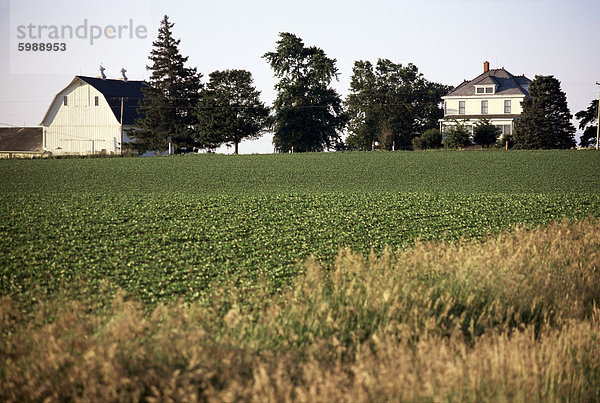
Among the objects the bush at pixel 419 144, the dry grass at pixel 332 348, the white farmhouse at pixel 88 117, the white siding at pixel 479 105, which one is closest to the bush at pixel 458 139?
the bush at pixel 419 144

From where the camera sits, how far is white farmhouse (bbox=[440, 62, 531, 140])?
6631 cm

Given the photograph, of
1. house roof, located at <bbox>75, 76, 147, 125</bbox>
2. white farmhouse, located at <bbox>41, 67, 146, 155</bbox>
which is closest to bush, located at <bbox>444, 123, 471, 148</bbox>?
white farmhouse, located at <bbox>41, 67, 146, 155</bbox>

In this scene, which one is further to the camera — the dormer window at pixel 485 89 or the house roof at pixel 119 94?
the dormer window at pixel 485 89

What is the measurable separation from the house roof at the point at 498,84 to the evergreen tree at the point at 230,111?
22.6 m

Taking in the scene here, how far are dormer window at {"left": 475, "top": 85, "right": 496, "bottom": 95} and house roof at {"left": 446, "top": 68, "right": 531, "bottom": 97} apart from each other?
1.19 feet

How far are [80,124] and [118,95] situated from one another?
5468mm

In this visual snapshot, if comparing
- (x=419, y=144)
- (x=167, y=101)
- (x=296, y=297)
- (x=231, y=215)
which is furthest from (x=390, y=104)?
(x=296, y=297)

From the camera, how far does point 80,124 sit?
68250 mm

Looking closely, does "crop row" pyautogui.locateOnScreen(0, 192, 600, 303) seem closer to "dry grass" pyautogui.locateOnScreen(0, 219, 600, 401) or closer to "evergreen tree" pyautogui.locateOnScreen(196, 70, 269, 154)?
"dry grass" pyautogui.locateOnScreen(0, 219, 600, 401)

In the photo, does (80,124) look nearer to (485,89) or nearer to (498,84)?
(485,89)

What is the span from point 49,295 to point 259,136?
196ft

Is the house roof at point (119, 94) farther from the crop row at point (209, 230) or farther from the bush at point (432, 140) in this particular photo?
the crop row at point (209, 230)

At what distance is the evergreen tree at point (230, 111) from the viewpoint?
63.2m

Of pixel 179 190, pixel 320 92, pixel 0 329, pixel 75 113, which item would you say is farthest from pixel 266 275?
pixel 75 113
